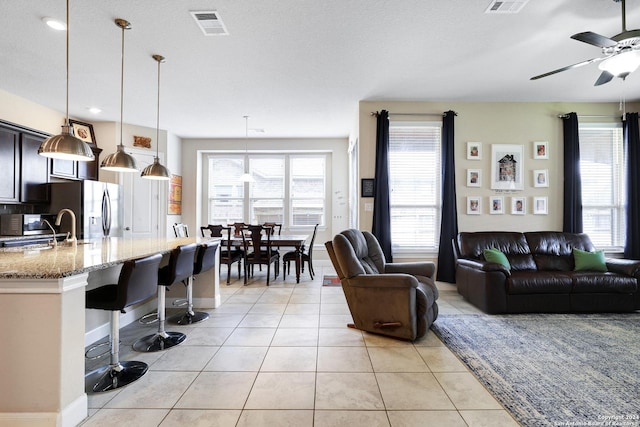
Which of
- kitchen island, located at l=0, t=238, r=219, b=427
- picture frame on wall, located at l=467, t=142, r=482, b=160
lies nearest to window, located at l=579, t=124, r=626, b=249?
picture frame on wall, located at l=467, t=142, r=482, b=160

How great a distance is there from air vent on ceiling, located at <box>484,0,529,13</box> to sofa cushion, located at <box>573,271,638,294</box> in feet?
9.69

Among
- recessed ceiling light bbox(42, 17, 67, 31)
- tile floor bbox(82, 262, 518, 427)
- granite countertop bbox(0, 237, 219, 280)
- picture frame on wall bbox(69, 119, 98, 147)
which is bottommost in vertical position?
tile floor bbox(82, 262, 518, 427)

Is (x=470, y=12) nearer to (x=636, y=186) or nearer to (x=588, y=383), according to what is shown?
(x=588, y=383)

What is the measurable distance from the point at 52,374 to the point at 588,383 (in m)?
3.30

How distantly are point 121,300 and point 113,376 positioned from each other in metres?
0.61

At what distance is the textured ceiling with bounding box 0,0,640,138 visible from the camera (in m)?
2.64

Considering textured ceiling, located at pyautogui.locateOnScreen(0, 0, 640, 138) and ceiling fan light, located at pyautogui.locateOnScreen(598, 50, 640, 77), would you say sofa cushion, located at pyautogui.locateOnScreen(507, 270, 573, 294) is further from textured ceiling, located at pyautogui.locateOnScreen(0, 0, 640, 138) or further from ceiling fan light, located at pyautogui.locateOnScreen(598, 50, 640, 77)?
textured ceiling, located at pyautogui.locateOnScreen(0, 0, 640, 138)

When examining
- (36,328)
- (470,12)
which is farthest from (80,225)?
(470,12)

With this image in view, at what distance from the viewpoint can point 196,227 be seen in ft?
23.2

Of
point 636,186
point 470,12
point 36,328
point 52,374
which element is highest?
point 470,12

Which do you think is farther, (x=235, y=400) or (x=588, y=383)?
(x=588, y=383)

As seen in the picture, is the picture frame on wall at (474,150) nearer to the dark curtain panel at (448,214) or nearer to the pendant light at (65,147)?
the dark curtain panel at (448,214)

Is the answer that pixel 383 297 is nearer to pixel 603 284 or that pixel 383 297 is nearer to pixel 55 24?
pixel 603 284

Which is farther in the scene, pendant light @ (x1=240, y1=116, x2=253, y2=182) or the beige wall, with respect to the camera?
pendant light @ (x1=240, y1=116, x2=253, y2=182)
